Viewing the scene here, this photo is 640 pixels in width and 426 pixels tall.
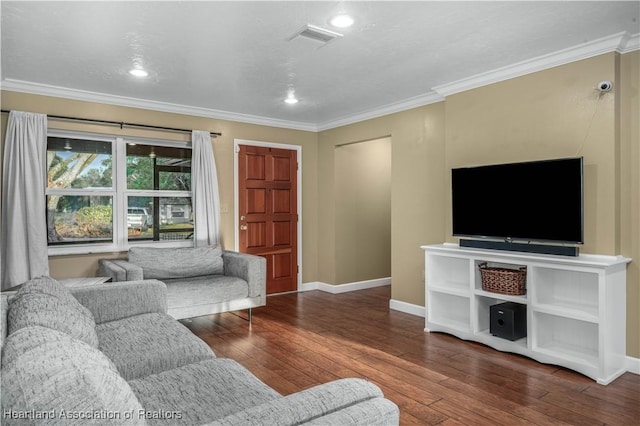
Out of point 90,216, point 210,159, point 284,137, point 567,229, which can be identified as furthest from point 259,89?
point 567,229

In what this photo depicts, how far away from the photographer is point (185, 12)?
2.57m

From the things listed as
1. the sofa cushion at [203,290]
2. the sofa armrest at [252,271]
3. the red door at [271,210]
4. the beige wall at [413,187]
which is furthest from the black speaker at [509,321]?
the red door at [271,210]

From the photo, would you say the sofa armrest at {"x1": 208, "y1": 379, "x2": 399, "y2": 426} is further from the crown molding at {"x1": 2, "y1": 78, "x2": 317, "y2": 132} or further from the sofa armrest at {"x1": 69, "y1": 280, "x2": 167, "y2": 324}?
the crown molding at {"x1": 2, "y1": 78, "x2": 317, "y2": 132}

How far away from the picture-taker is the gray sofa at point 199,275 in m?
4.01

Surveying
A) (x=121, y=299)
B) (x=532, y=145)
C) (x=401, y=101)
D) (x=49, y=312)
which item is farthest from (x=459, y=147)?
(x=49, y=312)

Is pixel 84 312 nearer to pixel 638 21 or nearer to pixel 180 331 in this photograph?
pixel 180 331

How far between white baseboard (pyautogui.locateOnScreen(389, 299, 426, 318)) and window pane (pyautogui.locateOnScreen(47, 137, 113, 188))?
3.53 metres

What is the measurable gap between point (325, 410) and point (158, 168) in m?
4.39

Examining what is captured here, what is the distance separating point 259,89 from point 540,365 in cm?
354

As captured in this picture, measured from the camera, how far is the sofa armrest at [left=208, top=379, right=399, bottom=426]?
3.63 ft

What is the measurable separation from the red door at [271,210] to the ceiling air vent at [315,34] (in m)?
2.78

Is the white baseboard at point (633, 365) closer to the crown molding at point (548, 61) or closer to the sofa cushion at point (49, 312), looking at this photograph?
the crown molding at point (548, 61)

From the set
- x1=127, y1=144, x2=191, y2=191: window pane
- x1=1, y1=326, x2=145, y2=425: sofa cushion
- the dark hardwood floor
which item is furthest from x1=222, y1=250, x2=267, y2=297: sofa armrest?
x1=1, y1=326, x2=145, y2=425: sofa cushion

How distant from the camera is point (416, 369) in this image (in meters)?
3.14
